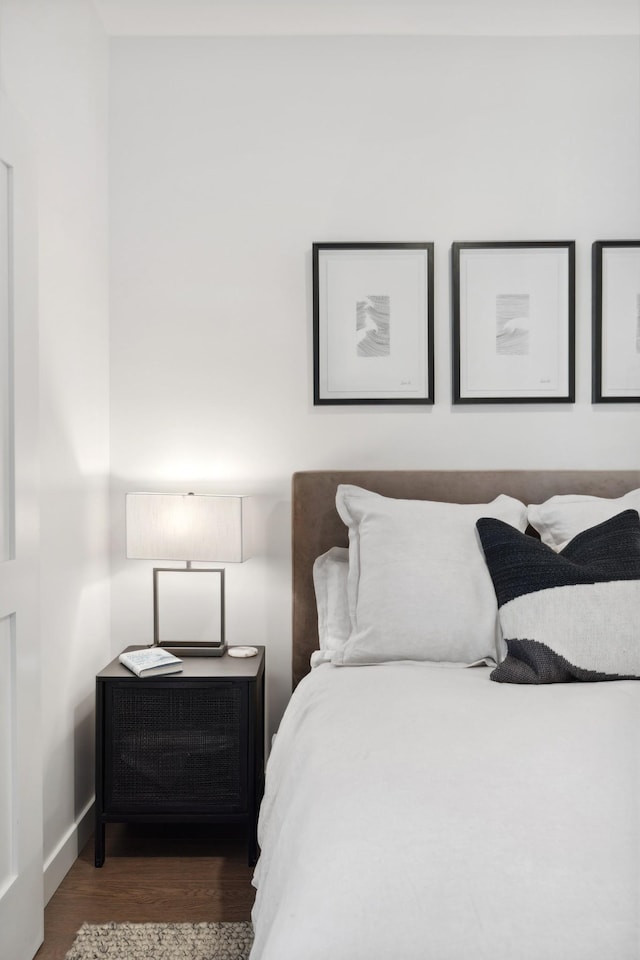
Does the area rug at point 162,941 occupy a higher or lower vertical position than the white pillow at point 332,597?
lower

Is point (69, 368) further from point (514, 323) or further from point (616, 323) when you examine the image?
point (616, 323)

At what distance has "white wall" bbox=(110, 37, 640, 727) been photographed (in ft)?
8.66

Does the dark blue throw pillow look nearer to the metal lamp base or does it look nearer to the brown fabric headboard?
the brown fabric headboard

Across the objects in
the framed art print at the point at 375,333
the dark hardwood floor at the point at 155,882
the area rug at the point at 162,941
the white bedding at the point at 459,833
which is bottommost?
the dark hardwood floor at the point at 155,882

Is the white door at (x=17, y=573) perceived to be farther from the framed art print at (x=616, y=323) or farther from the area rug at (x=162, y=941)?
the framed art print at (x=616, y=323)

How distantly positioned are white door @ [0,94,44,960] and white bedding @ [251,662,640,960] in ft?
2.06

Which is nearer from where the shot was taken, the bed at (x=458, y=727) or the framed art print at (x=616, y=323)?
the bed at (x=458, y=727)

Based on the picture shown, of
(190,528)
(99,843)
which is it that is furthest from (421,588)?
(99,843)

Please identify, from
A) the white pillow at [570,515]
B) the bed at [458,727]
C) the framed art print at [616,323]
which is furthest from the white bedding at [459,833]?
A: the framed art print at [616,323]

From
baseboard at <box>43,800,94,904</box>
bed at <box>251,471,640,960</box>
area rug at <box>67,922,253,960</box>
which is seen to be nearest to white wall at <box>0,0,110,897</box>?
baseboard at <box>43,800,94,904</box>

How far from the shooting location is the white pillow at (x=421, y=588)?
2.03m

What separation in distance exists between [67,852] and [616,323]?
8.52ft

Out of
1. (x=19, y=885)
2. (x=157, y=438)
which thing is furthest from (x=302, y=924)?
(x=157, y=438)

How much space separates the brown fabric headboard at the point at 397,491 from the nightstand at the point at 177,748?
361mm
